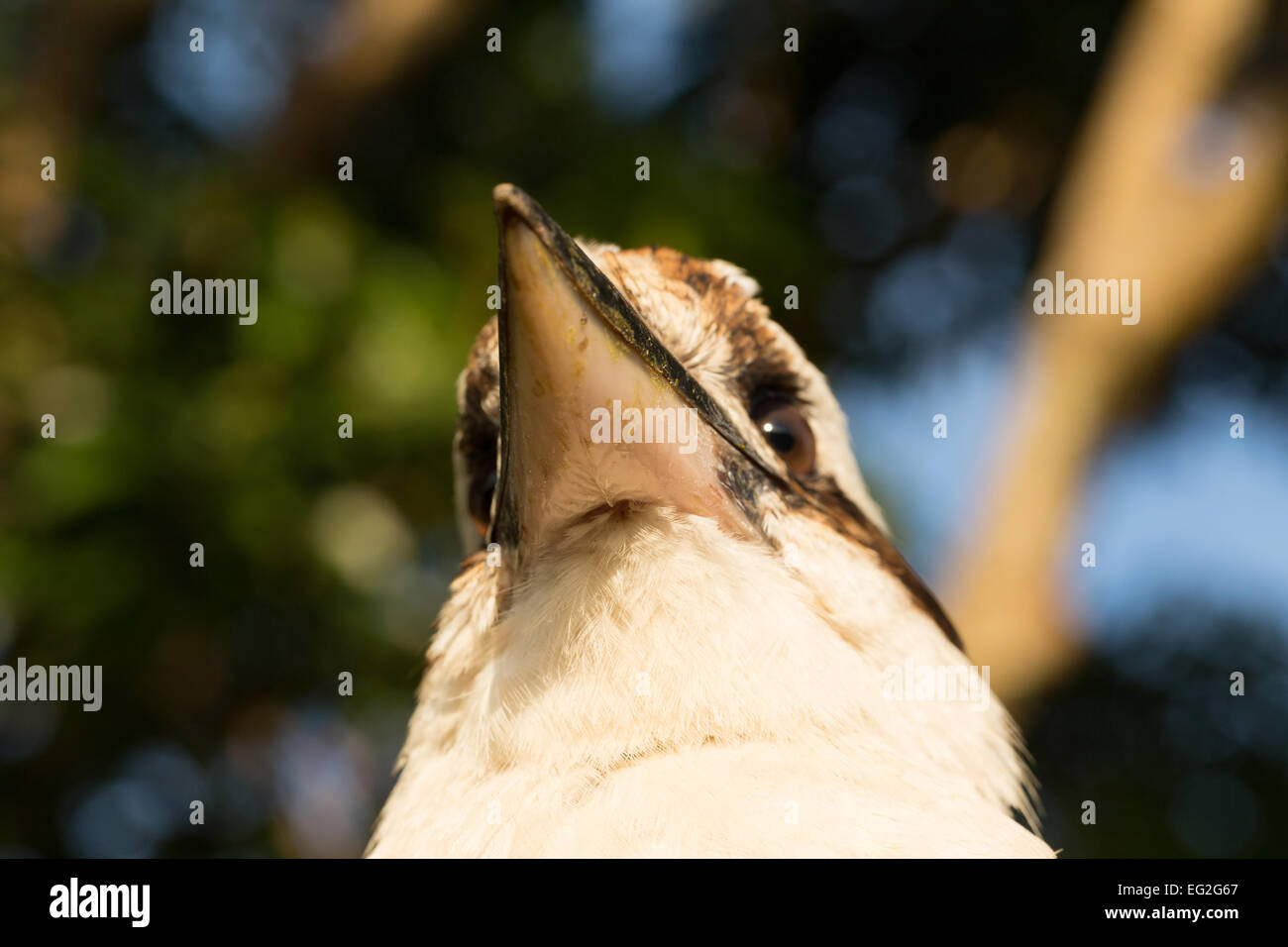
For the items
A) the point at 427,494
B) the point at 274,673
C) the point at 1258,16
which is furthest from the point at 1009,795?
the point at 1258,16

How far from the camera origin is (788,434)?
2.06m

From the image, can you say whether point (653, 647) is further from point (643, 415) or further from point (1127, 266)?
point (1127, 266)

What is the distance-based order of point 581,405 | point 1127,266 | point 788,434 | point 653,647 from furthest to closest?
point 1127,266
point 788,434
point 653,647
point 581,405

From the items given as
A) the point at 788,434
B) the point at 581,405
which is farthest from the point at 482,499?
the point at 581,405

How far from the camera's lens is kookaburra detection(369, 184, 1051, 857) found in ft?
4.74

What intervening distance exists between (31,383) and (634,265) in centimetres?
219

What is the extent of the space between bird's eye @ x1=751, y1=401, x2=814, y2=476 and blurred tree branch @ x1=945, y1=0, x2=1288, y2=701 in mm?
1765

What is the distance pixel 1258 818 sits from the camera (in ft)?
13.6

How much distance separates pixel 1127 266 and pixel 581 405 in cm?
283

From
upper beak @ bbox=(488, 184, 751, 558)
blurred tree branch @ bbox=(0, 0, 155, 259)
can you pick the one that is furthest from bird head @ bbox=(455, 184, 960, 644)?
blurred tree branch @ bbox=(0, 0, 155, 259)

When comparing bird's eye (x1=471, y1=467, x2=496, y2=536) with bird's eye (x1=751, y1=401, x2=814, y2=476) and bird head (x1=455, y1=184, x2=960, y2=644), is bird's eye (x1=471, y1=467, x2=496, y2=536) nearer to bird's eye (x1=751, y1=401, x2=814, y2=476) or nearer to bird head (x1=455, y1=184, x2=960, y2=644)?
bird head (x1=455, y1=184, x2=960, y2=644)

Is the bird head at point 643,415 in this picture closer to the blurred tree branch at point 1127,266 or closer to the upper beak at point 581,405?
the upper beak at point 581,405

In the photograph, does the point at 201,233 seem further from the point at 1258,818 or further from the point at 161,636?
the point at 1258,818

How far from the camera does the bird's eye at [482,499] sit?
209 centimetres
